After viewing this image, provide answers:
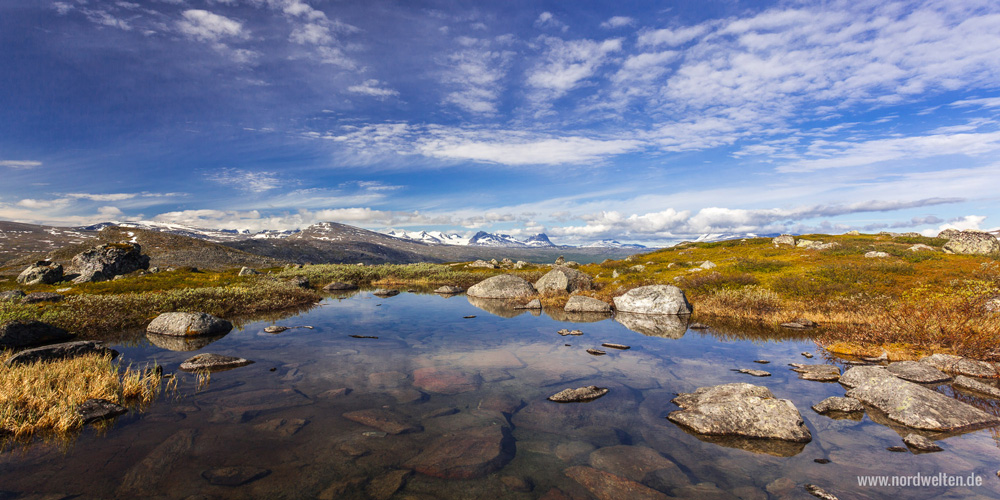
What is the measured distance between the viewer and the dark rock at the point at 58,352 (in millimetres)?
12078

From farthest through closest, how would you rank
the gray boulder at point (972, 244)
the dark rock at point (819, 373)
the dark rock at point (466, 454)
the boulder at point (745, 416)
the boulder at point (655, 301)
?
the gray boulder at point (972, 244), the boulder at point (655, 301), the dark rock at point (819, 373), the boulder at point (745, 416), the dark rock at point (466, 454)

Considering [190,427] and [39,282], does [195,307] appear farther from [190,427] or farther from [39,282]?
[39,282]

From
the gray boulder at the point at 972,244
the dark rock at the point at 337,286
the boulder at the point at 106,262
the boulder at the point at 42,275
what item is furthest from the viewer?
the dark rock at the point at 337,286

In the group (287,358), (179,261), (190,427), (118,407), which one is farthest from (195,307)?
(179,261)

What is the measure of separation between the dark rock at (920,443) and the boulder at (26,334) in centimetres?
2963

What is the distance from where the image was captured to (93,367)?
456 inches

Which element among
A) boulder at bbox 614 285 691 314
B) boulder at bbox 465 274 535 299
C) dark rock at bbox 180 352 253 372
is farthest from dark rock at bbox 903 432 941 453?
boulder at bbox 465 274 535 299

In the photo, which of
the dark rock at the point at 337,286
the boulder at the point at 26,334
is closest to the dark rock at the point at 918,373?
the boulder at the point at 26,334

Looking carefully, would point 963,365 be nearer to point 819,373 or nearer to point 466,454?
point 819,373

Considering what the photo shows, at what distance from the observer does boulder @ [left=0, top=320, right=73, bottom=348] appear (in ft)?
50.3

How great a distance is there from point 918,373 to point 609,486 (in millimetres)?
13013

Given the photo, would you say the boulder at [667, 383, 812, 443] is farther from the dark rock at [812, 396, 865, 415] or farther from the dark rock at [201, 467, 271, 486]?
the dark rock at [201, 467, 271, 486]

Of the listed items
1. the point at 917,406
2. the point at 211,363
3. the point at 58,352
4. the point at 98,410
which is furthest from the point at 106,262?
the point at 917,406

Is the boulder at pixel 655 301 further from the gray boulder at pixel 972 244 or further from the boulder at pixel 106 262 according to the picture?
the boulder at pixel 106 262
